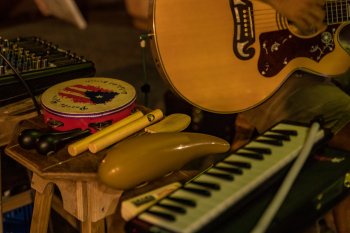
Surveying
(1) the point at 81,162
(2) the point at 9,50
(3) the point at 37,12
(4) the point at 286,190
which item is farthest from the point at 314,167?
(3) the point at 37,12

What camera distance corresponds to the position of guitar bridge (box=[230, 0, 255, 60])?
56.6 inches

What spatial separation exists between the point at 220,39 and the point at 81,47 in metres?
2.45

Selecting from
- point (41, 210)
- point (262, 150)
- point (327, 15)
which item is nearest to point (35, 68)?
point (41, 210)

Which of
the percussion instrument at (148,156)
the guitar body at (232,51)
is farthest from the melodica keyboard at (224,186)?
the guitar body at (232,51)

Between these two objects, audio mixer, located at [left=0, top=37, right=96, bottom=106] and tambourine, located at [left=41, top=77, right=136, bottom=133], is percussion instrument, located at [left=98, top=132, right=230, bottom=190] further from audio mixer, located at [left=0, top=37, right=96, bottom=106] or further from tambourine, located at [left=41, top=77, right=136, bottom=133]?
audio mixer, located at [left=0, top=37, right=96, bottom=106]

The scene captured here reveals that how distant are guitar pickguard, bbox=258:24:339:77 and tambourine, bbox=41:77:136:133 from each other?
45 centimetres

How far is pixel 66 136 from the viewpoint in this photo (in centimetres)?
111

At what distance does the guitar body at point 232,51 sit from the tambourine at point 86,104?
175mm

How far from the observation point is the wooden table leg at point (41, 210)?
1.22 meters

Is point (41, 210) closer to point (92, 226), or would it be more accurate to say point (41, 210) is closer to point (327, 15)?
point (92, 226)

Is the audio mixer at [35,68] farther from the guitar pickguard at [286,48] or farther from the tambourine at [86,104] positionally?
the guitar pickguard at [286,48]

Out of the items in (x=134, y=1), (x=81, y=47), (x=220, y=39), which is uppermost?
(x=220, y=39)

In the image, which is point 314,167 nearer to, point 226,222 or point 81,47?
point 226,222

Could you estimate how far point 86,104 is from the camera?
3.87ft
